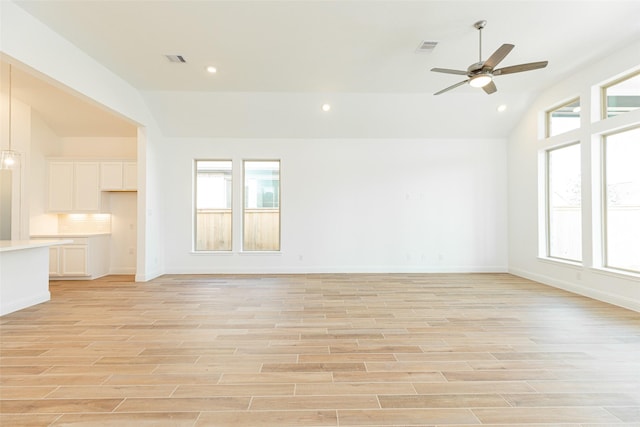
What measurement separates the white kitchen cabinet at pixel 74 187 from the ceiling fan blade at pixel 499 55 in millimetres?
7033

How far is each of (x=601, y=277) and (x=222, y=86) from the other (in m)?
6.61

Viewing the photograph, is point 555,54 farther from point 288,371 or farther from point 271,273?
point 271,273

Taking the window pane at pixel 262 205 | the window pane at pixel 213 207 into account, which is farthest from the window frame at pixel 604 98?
the window pane at pixel 213 207

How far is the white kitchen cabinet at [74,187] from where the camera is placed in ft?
20.6

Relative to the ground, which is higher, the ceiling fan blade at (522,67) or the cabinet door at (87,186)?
the ceiling fan blade at (522,67)

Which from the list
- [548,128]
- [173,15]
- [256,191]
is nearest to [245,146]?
[256,191]

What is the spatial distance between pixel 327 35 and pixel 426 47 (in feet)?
4.34

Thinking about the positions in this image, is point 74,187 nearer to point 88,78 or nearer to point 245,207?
point 88,78

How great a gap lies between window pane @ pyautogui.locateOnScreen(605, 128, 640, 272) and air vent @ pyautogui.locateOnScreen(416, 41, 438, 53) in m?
2.99

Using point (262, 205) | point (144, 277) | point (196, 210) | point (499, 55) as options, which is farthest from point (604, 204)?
point (144, 277)

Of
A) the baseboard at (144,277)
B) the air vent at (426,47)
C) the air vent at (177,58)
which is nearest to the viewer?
the air vent at (426,47)

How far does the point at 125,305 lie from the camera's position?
433 cm

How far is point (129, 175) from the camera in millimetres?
6375

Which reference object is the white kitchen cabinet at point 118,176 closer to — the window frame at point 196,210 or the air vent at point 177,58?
the window frame at point 196,210
